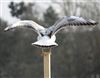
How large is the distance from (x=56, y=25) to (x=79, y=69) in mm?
10434

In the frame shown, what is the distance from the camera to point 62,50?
12.2 meters

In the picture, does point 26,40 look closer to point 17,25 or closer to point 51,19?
point 51,19

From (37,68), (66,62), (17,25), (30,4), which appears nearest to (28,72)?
(37,68)

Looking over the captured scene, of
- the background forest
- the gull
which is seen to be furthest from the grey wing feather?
the background forest

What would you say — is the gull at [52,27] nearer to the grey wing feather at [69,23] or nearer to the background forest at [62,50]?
the grey wing feather at [69,23]

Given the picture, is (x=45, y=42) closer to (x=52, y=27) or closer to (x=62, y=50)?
(x=52, y=27)

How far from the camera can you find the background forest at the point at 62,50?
12047mm

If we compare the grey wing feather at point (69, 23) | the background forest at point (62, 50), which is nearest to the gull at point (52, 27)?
the grey wing feather at point (69, 23)

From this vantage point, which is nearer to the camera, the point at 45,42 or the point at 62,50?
the point at 45,42

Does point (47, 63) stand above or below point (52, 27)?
below

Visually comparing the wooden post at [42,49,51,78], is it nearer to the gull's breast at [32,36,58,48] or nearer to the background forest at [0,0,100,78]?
the gull's breast at [32,36,58,48]

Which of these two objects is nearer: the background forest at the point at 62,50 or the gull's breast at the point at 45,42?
the gull's breast at the point at 45,42

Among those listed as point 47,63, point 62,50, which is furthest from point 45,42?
point 62,50

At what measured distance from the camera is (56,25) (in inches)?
77.3
